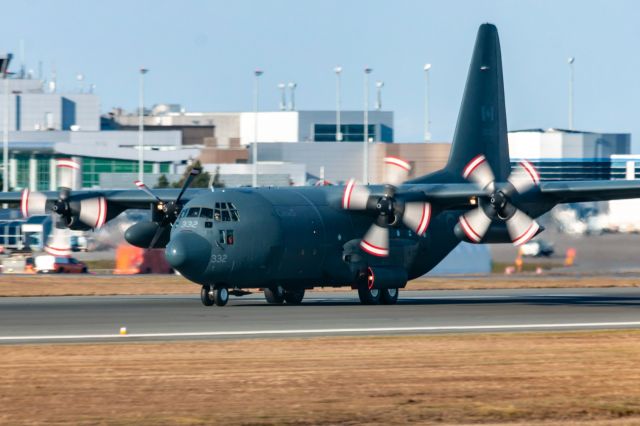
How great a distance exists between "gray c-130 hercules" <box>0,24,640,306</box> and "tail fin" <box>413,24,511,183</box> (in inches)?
45.9

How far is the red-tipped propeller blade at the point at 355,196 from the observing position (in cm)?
3328

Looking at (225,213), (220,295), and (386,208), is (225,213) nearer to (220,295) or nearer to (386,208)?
(220,295)

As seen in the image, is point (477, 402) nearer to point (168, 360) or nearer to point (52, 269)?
point (168, 360)

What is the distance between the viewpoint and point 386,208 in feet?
107

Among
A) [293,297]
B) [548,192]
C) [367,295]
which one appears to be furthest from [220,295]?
[548,192]

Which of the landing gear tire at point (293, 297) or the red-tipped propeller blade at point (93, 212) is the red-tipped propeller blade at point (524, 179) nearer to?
the landing gear tire at point (293, 297)

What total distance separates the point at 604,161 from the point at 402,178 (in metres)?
79.0

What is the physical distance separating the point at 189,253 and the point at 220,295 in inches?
93.9

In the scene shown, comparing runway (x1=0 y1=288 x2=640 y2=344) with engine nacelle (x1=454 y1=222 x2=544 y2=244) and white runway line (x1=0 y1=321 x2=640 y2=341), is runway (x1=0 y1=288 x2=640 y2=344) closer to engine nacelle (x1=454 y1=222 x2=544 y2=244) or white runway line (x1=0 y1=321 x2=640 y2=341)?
white runway line (x1=0 y1=321 x2=640 y2=341)

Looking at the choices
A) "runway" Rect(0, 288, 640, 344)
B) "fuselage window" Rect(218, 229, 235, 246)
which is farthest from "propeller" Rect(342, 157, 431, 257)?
"fuselage window" Rect(218, 229, 235, 246)

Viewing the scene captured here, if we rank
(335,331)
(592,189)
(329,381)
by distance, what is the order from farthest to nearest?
(592,189) < (335,331) < (329,381)

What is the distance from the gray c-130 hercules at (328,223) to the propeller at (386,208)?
30 millimetres

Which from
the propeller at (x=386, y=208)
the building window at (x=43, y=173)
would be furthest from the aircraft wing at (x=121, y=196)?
the building window at (x=43, y=173)

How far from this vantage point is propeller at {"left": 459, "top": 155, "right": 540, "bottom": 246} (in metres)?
31.7
